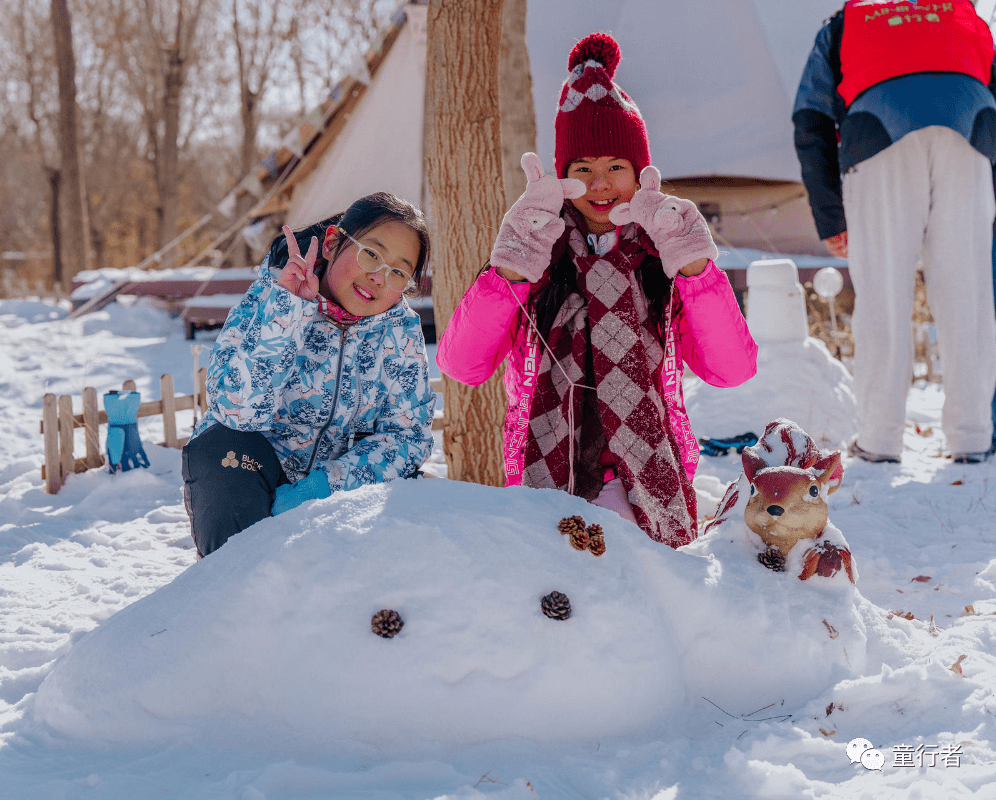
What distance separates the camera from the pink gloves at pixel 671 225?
1.75 metres

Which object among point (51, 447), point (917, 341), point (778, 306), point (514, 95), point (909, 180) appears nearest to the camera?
point (909, 180)

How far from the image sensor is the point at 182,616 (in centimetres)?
140

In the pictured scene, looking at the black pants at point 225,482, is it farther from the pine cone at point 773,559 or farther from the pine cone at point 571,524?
the pine cone at point 773,559

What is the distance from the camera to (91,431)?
3.98 metres

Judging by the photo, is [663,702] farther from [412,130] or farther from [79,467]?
[412,130]

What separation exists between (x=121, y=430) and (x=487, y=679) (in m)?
3.19

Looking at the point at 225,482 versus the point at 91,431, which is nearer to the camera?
the point at 225,482

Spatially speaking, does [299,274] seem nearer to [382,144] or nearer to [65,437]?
[65,437]

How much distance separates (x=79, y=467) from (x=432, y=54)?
8.83 feet

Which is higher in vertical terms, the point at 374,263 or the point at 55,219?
the point at 55,219

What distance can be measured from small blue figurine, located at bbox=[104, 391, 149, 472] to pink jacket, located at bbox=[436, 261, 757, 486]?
248cm

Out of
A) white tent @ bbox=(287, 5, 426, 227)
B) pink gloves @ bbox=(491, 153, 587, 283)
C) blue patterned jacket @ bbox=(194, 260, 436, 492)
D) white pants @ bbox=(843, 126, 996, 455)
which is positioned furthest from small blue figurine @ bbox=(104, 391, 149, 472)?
white tent @ bbox=(287, 5, 426, 227)

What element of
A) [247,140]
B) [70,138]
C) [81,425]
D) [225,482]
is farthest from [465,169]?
[247,140]

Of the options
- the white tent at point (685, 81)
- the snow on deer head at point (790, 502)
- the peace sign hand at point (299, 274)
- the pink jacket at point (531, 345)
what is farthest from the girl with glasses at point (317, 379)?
the white tent at point (685, 81)
